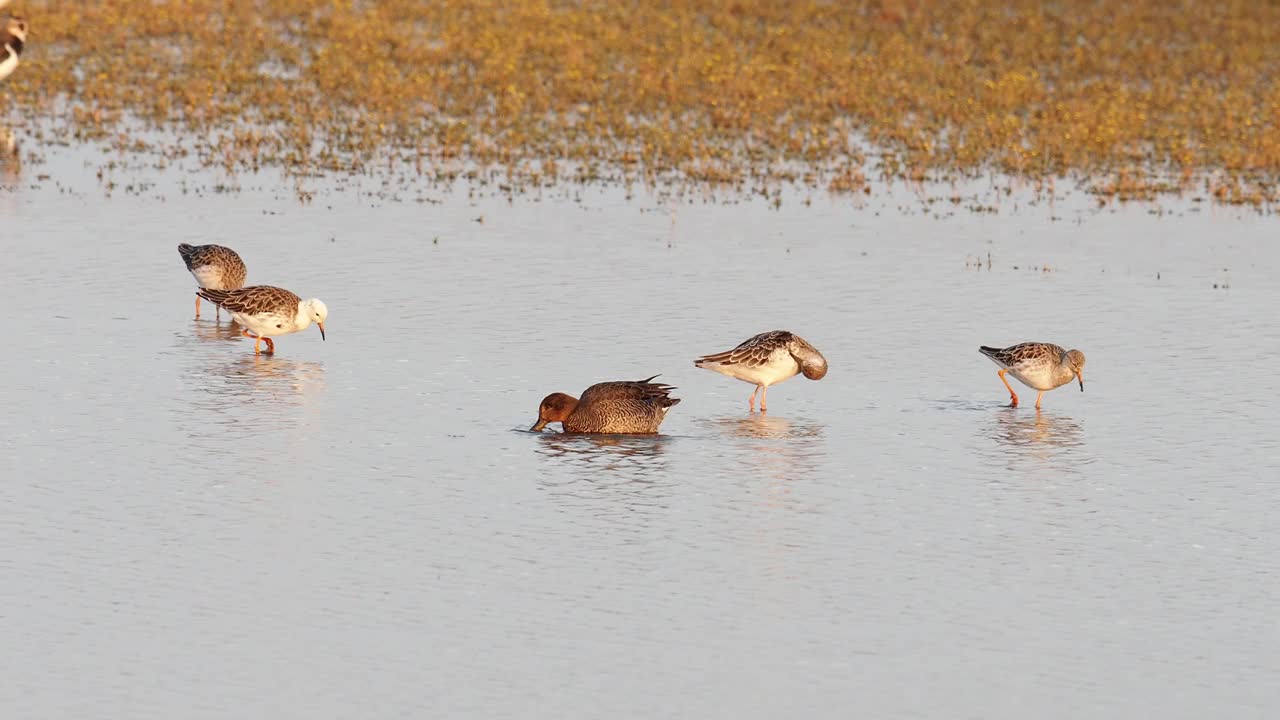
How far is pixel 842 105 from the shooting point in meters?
38.7

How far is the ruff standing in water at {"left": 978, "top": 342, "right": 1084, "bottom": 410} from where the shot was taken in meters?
18.4

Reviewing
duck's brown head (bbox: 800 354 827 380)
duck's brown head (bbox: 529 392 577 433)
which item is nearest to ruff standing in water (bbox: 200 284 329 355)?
duck's brown head (bbox: 529 392 577 433)

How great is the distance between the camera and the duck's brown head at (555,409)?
1686 cm

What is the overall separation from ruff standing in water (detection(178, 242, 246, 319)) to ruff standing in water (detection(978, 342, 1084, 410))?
8187 millimetres

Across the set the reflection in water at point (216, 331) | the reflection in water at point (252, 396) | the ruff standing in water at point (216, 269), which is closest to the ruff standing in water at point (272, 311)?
the reflection in water at point (252, 396)

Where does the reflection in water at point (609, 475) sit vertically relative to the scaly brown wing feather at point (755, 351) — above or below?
below

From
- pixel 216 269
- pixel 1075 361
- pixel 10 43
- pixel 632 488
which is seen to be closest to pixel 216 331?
pixel 216 269

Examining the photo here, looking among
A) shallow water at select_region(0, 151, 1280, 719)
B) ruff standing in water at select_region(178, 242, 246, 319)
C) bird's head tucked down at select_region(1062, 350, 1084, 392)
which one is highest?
ruff standing in water at select_region(178, 242, 246, 319)

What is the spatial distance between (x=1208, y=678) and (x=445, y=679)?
3.96 meters

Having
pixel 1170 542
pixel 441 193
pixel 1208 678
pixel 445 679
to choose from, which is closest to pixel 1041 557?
pixel 1170 542

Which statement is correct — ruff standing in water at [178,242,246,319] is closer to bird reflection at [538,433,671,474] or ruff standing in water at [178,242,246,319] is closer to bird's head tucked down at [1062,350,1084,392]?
bird reflection at [538,433,671,474]

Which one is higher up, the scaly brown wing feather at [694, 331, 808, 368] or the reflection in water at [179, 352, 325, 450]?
the scaly brown wing feather at [694, 331, 808, 368]

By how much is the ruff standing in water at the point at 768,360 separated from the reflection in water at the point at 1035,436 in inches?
63.6

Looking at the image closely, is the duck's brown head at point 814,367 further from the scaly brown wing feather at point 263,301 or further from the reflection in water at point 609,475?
the scaly brown wing feather at point 263,301
